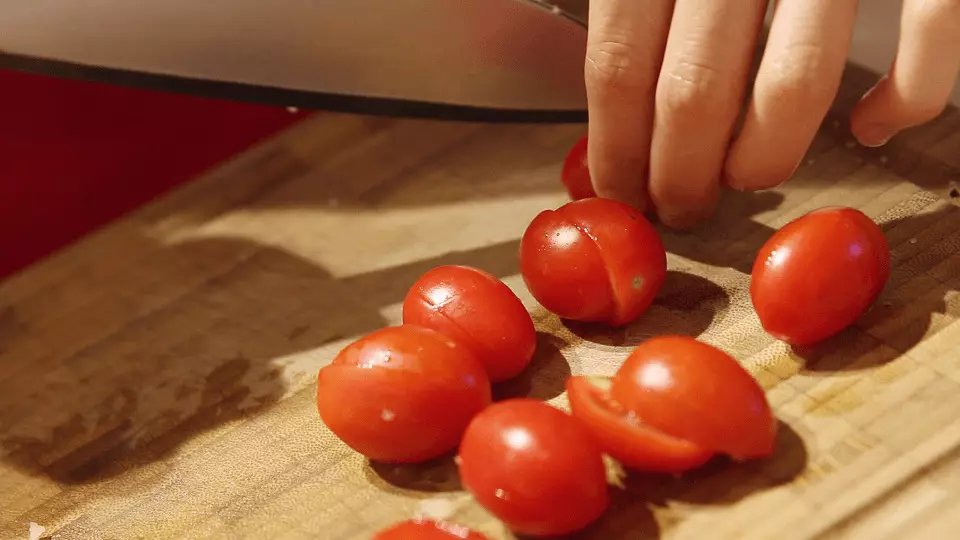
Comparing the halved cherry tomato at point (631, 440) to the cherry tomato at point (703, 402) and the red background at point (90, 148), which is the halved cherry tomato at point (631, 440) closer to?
the cherry tomato at point (703, 402)

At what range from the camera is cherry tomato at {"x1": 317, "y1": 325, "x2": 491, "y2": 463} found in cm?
100

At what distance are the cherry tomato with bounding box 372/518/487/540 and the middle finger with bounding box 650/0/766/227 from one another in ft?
1.83

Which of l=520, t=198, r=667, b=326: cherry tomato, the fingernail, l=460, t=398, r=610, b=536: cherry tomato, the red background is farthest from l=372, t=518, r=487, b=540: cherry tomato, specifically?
the red background

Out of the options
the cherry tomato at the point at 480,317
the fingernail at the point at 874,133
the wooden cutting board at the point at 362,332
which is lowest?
the wooden cutting board at the point at 362,332

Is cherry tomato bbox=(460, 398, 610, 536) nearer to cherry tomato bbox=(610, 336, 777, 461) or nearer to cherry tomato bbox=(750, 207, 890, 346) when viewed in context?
cherry tomato bbox=(610, 336, 777, 461)

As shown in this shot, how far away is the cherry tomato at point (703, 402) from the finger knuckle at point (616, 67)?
1.26ft

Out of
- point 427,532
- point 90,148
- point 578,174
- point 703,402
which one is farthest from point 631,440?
point 90,148

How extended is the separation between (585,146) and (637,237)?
0.86ft

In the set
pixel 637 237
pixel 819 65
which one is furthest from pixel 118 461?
pixel 819 65

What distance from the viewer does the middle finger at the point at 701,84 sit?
1121mm

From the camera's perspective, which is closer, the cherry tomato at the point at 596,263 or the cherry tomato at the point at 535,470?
the cherry tomato at the point at 535,470

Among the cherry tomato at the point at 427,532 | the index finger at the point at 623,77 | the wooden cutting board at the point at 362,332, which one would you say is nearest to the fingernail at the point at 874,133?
the wooden cutting board at the point at 362,332

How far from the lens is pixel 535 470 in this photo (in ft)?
2.94

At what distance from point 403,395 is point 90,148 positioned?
1.06 meters
